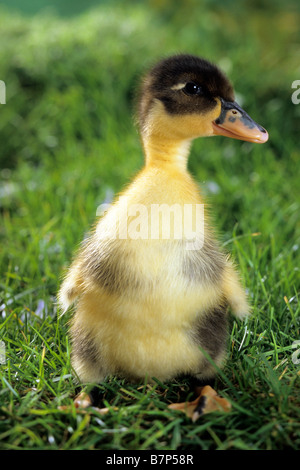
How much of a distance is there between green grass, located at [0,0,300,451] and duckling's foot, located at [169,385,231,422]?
0.06ft

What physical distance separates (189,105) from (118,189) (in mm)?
1592

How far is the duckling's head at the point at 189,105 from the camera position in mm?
1387

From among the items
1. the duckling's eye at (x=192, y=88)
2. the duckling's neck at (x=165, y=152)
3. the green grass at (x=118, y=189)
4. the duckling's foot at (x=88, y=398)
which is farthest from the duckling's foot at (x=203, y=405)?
the duckling's eye at (x=192, y=88)

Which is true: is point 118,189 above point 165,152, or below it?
below

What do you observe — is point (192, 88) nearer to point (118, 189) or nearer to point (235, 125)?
point (235, 125)

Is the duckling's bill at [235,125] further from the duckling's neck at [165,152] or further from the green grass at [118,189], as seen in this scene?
the green grass at [118,189]

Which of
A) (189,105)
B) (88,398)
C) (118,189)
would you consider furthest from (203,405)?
(118,189)

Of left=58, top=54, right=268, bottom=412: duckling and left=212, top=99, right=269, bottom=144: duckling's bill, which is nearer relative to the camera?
left=58, top=54, right=268, bottom=412: duckling

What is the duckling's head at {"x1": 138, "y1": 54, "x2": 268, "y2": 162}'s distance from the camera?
1387mm

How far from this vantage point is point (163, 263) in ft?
4.24

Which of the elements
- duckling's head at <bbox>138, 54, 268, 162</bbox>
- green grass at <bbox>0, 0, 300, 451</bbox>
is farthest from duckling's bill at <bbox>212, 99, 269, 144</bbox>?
green grass at <bbox>0, 0, 300, 451</bbox>

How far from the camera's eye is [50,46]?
4.52m

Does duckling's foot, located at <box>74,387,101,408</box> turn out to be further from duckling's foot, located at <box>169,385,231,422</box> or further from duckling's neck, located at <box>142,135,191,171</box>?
duckling's neck, located at <box>142,135,191,171</box>

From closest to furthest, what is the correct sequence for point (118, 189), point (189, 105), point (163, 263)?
point (163, 263)
point (189, 105)
point (118, 189)
